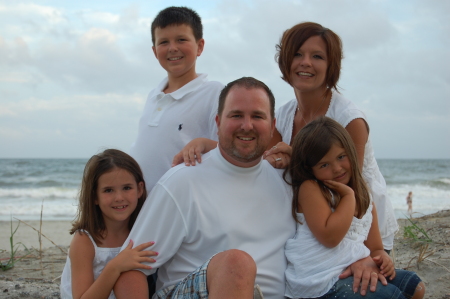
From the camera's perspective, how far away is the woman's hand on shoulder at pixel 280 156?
9.77 ft

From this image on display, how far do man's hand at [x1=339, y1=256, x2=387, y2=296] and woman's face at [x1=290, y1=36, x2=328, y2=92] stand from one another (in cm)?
143

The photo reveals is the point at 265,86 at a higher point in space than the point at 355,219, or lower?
higher

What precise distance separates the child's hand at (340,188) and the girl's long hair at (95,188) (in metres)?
1.32

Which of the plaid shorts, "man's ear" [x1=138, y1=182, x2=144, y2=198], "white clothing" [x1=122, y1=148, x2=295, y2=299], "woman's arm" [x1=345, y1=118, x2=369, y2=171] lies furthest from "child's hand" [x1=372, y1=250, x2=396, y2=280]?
"man's ear" [x1=138, y1=182, x2=144, y2=198]

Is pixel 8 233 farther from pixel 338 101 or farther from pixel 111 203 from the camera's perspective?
pixel 338 101

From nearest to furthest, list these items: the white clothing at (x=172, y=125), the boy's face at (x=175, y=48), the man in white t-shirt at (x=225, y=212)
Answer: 1. the man in white t-shirt at (x=225, y=212)
2. the white clothing at (x=172, y=125)
3. the boy's face at (x=175, y=48)

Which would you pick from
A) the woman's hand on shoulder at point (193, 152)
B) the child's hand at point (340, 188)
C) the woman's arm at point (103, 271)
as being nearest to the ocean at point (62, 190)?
the woman's arm at point (103, 271)

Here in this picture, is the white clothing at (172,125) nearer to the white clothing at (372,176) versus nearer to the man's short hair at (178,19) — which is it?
the man's short hair at (178,19)

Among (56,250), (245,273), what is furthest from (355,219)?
(56,250)

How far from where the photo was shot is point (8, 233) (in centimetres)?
893

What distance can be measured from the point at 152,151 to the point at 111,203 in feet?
1.94

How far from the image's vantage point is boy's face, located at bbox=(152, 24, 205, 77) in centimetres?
350

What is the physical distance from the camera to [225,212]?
8.42ft

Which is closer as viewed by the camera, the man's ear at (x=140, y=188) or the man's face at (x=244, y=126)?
the man's face at (x=244, y=126)
